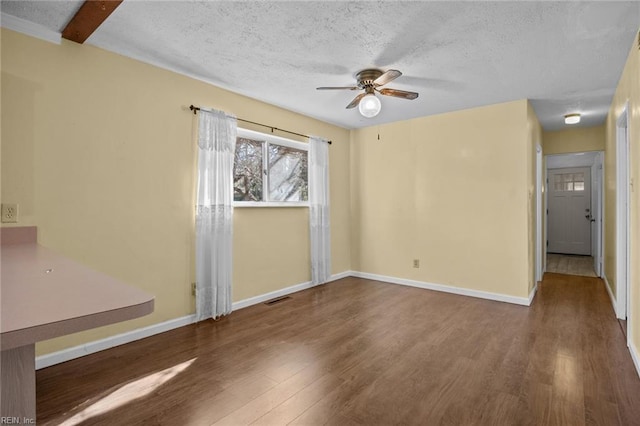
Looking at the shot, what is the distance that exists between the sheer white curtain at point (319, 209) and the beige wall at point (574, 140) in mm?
3742

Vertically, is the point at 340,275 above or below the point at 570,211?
below

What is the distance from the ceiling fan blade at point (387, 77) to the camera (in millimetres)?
2638

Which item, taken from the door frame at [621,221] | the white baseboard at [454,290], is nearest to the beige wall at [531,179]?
the white baseboard at [454,290]

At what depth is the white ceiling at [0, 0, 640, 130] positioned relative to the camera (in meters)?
2.09

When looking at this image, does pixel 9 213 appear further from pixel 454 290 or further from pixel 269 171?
pixel 454 290

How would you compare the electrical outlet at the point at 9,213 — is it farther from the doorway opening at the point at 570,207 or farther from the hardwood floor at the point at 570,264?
the doorway opening at the point at 570,207

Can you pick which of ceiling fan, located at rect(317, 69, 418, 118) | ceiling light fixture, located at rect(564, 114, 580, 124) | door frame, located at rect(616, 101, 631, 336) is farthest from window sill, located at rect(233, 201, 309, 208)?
ceiling light fixture, located at rect(564, 114, 580, 124)

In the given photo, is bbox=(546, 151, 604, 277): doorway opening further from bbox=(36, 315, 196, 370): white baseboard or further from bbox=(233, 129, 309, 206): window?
bbox=(36, 315, 196, 370): white baseboard

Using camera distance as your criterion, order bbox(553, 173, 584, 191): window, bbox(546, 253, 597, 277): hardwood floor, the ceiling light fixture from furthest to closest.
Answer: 1. bbox(553, 173, 584, 191): window
2. bbox(546, 253, 597, 277): hardwood floor
3. the ceiling light fixture

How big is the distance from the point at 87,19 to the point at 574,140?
21.0 feet

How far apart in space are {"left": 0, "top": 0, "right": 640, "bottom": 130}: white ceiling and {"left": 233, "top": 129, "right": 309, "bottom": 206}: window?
2.06ft

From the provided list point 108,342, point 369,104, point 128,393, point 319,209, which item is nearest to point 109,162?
point 108,342

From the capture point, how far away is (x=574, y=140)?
5301 millimetres

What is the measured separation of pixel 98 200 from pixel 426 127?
12.9 ft
